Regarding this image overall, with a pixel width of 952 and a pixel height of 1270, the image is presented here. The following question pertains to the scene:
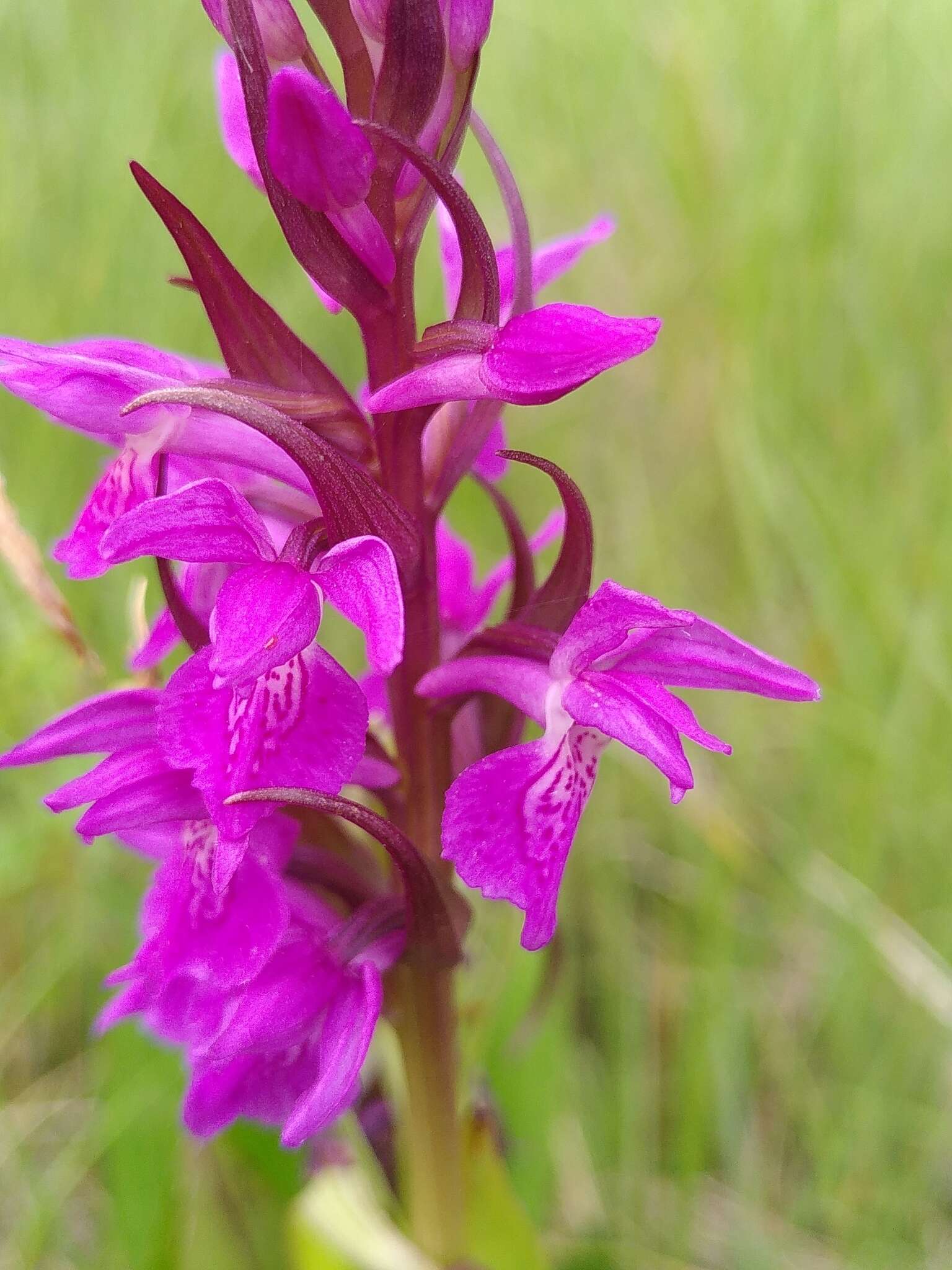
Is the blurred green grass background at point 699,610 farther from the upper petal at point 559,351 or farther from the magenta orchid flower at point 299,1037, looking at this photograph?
the upper petal at point 559,351

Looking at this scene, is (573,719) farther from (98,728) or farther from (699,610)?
(699,610)

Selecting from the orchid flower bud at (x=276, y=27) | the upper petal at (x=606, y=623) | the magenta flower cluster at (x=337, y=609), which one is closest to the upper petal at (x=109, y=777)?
the magenta flower cluster at (x=337, y=609)

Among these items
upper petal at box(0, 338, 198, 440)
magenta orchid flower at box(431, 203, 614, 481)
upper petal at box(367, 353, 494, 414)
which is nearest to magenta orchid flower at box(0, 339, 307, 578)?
upper petal at box(0, 338, 198, 440)

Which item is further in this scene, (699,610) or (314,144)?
(699,610)

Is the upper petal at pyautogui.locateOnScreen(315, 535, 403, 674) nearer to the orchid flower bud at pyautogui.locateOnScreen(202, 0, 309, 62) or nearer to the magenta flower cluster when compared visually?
the magenta flower cluster

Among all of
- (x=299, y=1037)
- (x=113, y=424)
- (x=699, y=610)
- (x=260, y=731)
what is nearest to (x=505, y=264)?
(x=113, y=424)

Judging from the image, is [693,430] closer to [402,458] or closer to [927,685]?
[927,685]

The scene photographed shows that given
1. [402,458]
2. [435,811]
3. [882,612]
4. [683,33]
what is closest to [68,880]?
[435,811]
